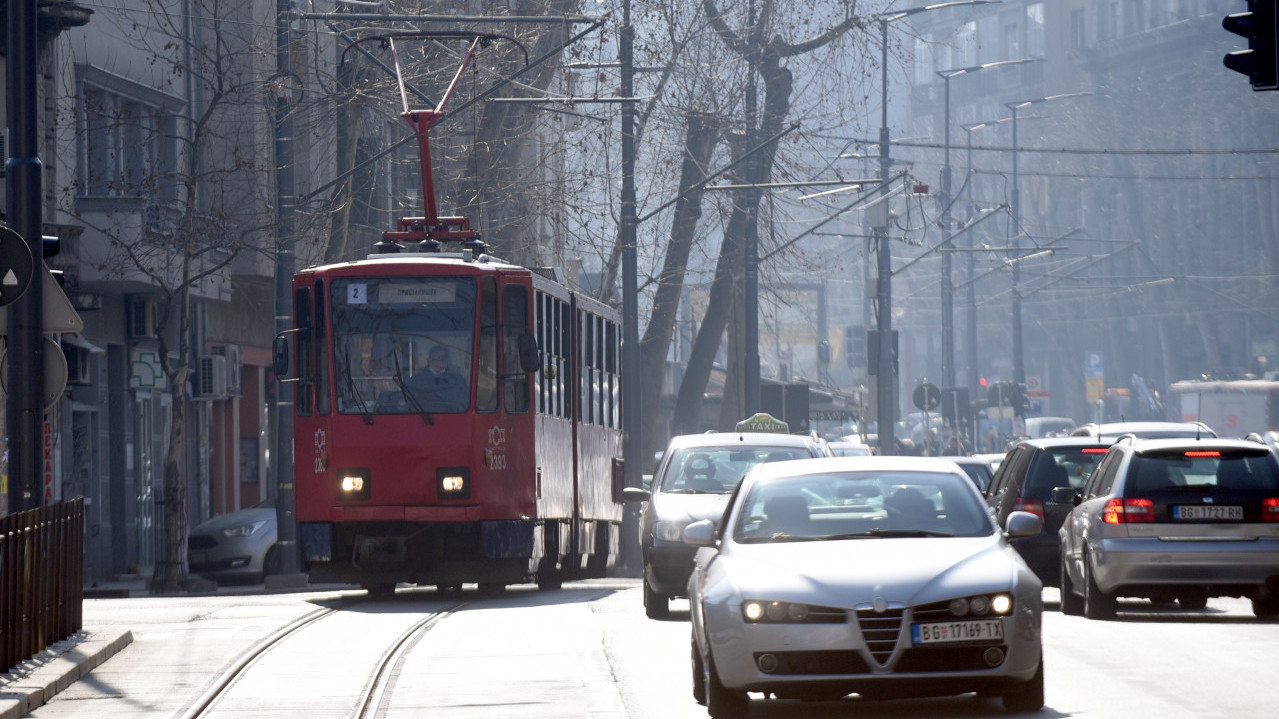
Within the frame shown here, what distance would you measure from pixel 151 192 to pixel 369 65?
479 cm

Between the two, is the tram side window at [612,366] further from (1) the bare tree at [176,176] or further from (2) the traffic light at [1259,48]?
(2) the traffic light at [1259,48]

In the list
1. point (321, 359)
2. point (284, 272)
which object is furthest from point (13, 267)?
point (284, 272)

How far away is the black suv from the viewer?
19.6 m

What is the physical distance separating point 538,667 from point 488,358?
7.34 meters

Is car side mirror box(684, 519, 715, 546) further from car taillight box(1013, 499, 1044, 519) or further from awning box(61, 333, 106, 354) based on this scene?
awning box(61, 333, 106, 354)

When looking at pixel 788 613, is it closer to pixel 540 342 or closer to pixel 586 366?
pixel 540 342

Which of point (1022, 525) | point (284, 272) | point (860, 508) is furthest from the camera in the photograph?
point (284, 272)

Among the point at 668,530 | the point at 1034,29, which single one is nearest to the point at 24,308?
the point at 668,530

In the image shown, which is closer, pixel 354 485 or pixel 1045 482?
pixel 1045 482

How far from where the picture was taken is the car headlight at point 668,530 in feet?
58.6

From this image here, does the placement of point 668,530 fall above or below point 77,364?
below

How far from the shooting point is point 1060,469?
19750 millimetres

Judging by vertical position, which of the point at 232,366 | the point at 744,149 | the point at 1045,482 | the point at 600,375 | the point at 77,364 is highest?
the point at 744,149

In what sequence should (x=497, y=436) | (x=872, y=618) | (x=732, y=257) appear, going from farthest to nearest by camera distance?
(x=732, y=257)
(x=497, y=436)
(x=872, y=618)
